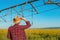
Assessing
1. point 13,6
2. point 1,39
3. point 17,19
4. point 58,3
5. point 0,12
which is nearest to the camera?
point 17,19

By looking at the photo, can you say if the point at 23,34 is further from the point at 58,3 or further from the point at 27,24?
the point at 58,3

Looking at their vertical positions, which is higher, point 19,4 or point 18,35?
point 19,4

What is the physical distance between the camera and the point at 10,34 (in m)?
6.91

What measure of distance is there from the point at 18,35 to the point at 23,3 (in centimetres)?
386

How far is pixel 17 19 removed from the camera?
22.0 feet

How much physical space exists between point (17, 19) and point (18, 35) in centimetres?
39

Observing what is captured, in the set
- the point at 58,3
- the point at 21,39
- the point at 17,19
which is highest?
the point at 58,3

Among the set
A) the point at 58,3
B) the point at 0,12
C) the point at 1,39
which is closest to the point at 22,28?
the point at 58,3

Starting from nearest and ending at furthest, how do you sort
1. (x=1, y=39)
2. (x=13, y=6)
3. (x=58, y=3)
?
(x=58, y=3), (x=13, y=6), (x=1, y=39)

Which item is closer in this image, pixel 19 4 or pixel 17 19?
pixel 17 19

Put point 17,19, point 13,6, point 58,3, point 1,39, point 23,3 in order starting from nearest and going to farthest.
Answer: point 17,19 < point 58,3 < point 23,3 < point 13,6 < point 1,39

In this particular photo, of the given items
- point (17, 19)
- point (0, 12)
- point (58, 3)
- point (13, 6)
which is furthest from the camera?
point (0, 12)

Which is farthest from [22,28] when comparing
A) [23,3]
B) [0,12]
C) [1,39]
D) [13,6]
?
[1,39]

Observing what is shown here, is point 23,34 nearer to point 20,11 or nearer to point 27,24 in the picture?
point 27,24
